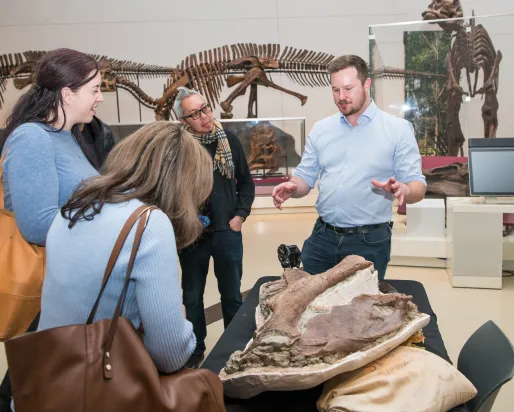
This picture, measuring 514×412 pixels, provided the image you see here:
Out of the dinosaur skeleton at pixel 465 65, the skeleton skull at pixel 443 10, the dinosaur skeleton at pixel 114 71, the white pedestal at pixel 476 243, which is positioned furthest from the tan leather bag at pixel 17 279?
the dinosaur skeleton at pixel 114 71

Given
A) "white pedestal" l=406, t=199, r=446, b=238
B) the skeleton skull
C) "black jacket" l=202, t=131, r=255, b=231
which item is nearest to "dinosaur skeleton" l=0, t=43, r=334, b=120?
the skeleton skull

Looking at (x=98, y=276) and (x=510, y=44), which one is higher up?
(x=510, y=44)

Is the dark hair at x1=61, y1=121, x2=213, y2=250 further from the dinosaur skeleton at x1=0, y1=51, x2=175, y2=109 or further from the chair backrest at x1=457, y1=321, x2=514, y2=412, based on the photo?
the dinosaur skeleton at x1=0, y1=51, x2=175, y2=109

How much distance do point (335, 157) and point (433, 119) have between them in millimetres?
4222

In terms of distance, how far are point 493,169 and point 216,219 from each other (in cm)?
267

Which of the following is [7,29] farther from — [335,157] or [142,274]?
[142,274]

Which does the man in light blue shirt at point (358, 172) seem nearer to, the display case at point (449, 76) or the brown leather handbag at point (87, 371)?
the brown leather handbag at point (87, 371)

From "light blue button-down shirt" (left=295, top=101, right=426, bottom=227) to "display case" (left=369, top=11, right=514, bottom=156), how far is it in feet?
12.5

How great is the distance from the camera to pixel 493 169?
4461 mm

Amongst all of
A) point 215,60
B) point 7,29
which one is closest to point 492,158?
point 215,60

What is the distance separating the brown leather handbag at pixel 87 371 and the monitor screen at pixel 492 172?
12.6 feet

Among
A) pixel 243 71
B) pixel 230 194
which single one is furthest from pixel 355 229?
pixel 243 71

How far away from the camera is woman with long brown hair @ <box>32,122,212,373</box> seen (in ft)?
4.35

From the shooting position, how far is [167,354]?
1.38 metres
